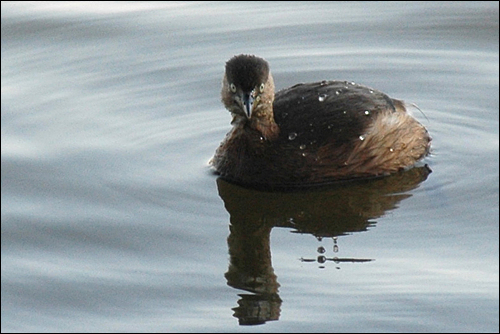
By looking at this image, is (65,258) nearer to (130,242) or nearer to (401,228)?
(130,242)

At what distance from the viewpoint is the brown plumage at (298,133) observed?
8.71m

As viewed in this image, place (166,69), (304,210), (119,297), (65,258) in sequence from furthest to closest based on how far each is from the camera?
(166,69) < (304,210) < (65,258) < (119,297)

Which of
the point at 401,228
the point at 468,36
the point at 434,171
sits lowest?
the point at 401,228

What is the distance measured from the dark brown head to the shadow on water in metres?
0.60

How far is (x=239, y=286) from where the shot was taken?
24.7ft

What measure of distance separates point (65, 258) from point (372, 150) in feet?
8.09

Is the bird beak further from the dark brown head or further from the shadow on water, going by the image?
the shadow on water

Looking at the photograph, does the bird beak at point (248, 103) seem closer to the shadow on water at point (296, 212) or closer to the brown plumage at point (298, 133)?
the brown plumage at point (298, 133)

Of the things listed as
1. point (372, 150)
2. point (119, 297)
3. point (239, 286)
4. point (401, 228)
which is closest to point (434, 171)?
point (372, 150)

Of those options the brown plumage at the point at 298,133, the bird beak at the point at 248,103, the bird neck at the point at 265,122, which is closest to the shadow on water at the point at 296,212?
the brown plumage at the point at 298,133

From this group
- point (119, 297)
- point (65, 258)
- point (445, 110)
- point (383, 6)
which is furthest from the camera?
point (383, 6)

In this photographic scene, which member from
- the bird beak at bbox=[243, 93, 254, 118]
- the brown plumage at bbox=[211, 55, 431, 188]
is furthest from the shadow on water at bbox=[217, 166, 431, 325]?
the bird beak at bbox=[243, 93, 254, 118]

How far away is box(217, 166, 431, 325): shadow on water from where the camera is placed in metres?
7.87

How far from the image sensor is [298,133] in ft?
28.8
